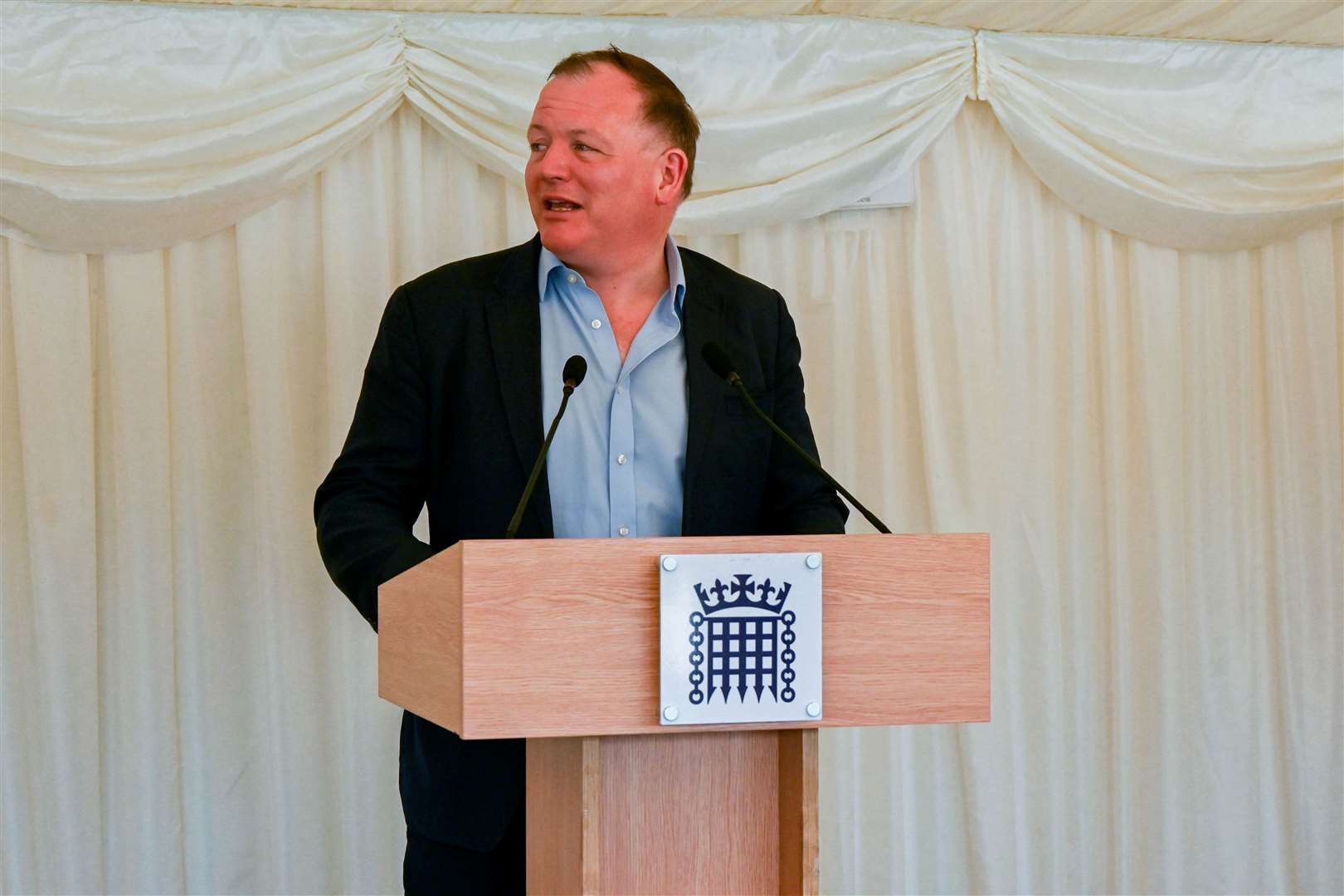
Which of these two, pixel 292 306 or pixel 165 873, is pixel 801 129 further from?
pixel 165 873

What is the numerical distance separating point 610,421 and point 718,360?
0.90 ft

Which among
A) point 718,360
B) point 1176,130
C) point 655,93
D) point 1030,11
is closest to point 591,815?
point 718,360

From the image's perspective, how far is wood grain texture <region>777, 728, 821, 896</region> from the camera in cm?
167

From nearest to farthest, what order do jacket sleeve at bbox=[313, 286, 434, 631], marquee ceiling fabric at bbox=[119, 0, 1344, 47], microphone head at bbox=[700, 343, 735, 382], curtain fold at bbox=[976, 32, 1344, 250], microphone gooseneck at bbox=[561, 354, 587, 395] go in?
1. microphone gooseneck at bbox=[561, 354, 587, 395]
2. microphone head at bbox=[700, 343, 735, 382]
3. jacket sleeve at bbox=[313, 286, 434, 631]
4. marquee ceiling fabric at bbox=[119, 0, 1344, 47]
5. curtain fold at bbox=[976, 32, 1344, 250]

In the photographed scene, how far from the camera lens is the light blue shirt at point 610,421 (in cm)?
222


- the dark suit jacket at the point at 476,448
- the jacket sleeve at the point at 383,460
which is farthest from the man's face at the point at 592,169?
the jacket sleeve at the point at 383,460

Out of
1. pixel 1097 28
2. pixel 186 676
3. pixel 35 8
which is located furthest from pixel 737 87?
pixel 186 676

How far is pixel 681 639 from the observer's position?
153 cm

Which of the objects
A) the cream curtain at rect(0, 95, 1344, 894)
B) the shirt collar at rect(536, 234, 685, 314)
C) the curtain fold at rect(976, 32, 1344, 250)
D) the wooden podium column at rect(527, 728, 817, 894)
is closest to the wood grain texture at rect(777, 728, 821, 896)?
the wooden podium column at rect(527, 728, 817, 894)

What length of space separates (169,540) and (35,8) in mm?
1336

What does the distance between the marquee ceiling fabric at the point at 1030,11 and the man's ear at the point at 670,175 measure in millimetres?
A: 1448

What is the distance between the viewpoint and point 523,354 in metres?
2.26

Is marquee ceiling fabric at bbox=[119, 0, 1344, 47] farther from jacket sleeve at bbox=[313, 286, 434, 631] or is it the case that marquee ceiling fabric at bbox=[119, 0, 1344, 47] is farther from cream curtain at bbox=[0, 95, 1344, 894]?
jacket sleeve at bbox=[313, 286, 434, 631]

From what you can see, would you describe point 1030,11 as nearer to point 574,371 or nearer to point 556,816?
point 574,371
